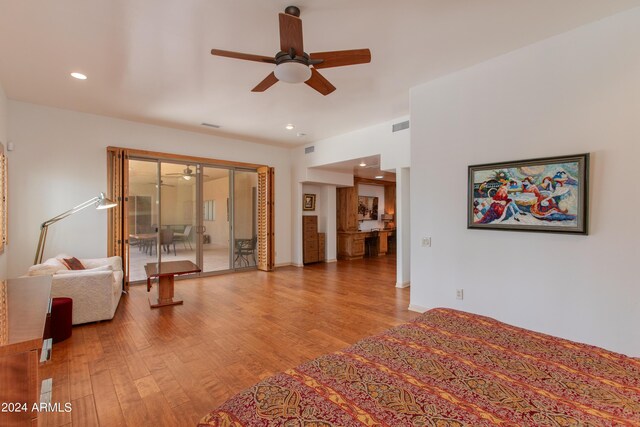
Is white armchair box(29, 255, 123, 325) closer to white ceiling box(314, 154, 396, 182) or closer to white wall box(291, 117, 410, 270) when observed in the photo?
white wall box(291, 117, 410, 270)

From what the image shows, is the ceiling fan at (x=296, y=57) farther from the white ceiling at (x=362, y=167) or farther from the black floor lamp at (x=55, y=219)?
the white ceiling at (x=362, y=167)

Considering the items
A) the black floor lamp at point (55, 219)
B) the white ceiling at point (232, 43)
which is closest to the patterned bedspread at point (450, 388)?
the white ceiling at point (232, 43)

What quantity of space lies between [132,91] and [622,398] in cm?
548

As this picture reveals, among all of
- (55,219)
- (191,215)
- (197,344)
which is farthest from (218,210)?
(197,344)

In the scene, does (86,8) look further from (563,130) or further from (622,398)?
(563,130)

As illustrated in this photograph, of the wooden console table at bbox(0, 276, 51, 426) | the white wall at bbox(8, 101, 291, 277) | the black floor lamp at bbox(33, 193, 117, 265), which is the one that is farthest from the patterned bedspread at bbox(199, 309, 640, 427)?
the white wall at bbox(8, 101, 291, 277)

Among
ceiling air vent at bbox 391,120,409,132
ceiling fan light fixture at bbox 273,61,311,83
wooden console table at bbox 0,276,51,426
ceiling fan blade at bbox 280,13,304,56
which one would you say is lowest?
wooden console table at bbox 0,276,51,426

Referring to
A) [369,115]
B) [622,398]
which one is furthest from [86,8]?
[622,398]

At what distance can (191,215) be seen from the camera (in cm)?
630

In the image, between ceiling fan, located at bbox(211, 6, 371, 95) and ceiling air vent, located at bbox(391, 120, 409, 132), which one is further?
ceiling air vent, located at bbox(391, 120, 409, 132)

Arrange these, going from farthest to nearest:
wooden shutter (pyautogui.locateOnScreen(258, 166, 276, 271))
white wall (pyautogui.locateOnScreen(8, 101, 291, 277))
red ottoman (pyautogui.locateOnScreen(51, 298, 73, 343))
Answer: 1. wooden shutter (pyautogui.locateOnScreen(258, 166, 276, 271))
2. white wall (pyautogui.locateOnScreen(8, 101, 291, 277))
3. red ottoman (pyautogui.locateOnScreen(51, 298, 73, 343))

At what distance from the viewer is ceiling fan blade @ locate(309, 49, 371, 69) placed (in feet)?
7.88

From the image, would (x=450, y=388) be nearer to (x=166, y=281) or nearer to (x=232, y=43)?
(x=232, y=43)

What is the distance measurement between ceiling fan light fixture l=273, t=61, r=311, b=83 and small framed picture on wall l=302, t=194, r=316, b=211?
5.67 m
